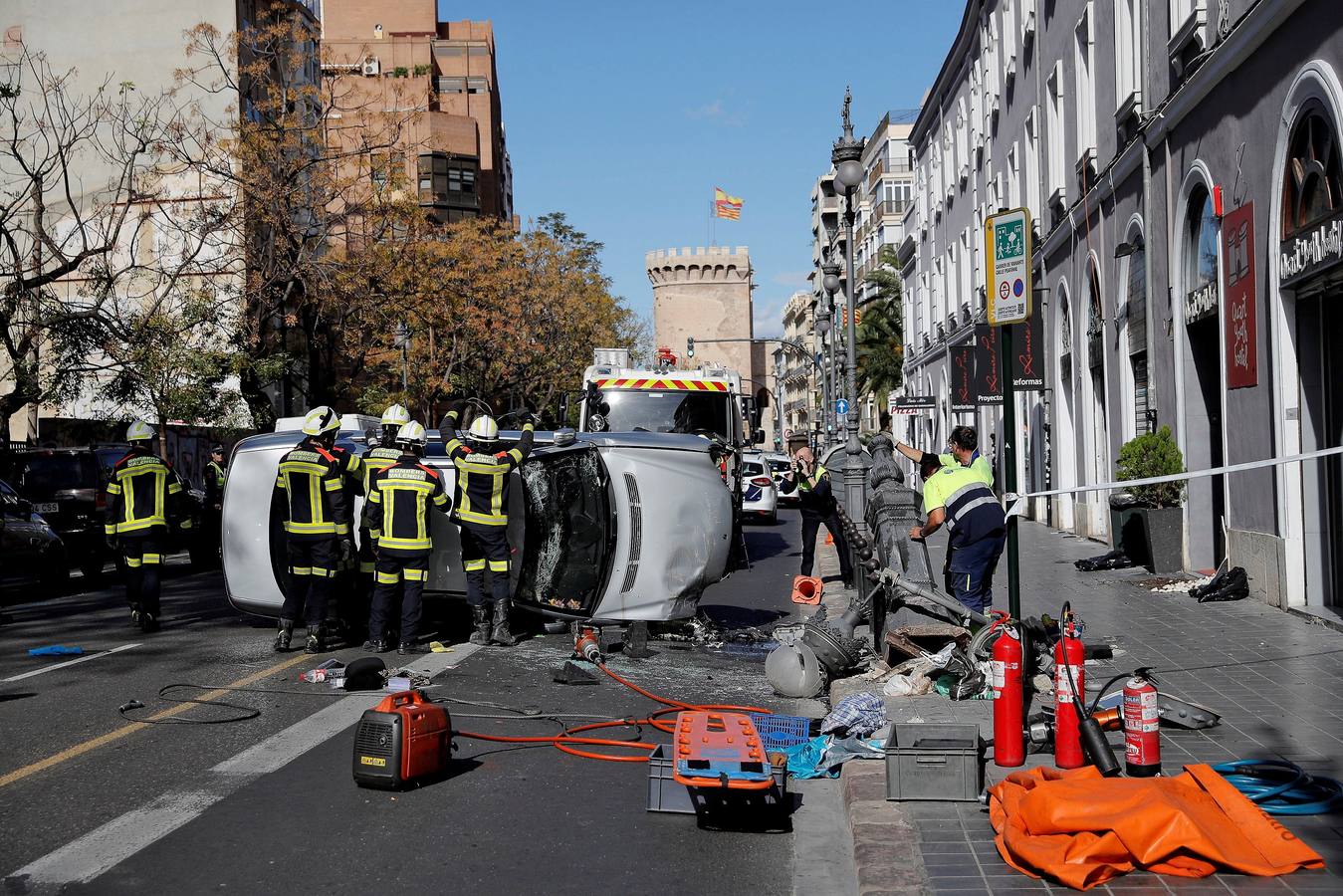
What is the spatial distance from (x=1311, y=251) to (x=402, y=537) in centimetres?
785

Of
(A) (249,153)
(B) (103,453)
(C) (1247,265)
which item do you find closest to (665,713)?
(C) (1247,265)

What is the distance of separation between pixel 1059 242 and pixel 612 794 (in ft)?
68.1

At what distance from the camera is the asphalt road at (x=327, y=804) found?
5.30 meters

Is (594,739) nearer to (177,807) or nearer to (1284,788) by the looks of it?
(177,807)

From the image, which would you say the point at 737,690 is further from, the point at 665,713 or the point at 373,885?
the point at 373,885

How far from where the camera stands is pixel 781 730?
739cm

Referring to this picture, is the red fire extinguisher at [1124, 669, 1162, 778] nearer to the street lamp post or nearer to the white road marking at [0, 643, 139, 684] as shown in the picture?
the white road marking at [0, 643, 139, 684]

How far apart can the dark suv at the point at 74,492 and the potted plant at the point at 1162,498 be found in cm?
1271

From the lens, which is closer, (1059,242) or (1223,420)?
(1223,420)

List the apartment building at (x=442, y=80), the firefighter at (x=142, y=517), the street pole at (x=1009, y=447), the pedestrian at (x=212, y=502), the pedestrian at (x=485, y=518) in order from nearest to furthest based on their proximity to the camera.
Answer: the street pole at (x=1009, y=447)
the pedestrian at (x=485, y=518)
the firefighter at (x=142, y=517)
the pedestrian at (x=212, y=502)
the apartment building at (x=442, y=80)

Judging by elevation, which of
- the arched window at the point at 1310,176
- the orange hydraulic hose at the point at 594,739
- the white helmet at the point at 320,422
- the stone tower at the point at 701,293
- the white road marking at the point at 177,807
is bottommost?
the orange hydraulic hose at the point at 594,739

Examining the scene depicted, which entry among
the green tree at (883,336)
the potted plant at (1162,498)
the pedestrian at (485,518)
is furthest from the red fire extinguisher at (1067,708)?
the green tree at (883,336)

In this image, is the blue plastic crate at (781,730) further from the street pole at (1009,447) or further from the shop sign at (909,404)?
the shop sign at (909,404)

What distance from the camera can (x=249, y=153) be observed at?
28.0 metres
